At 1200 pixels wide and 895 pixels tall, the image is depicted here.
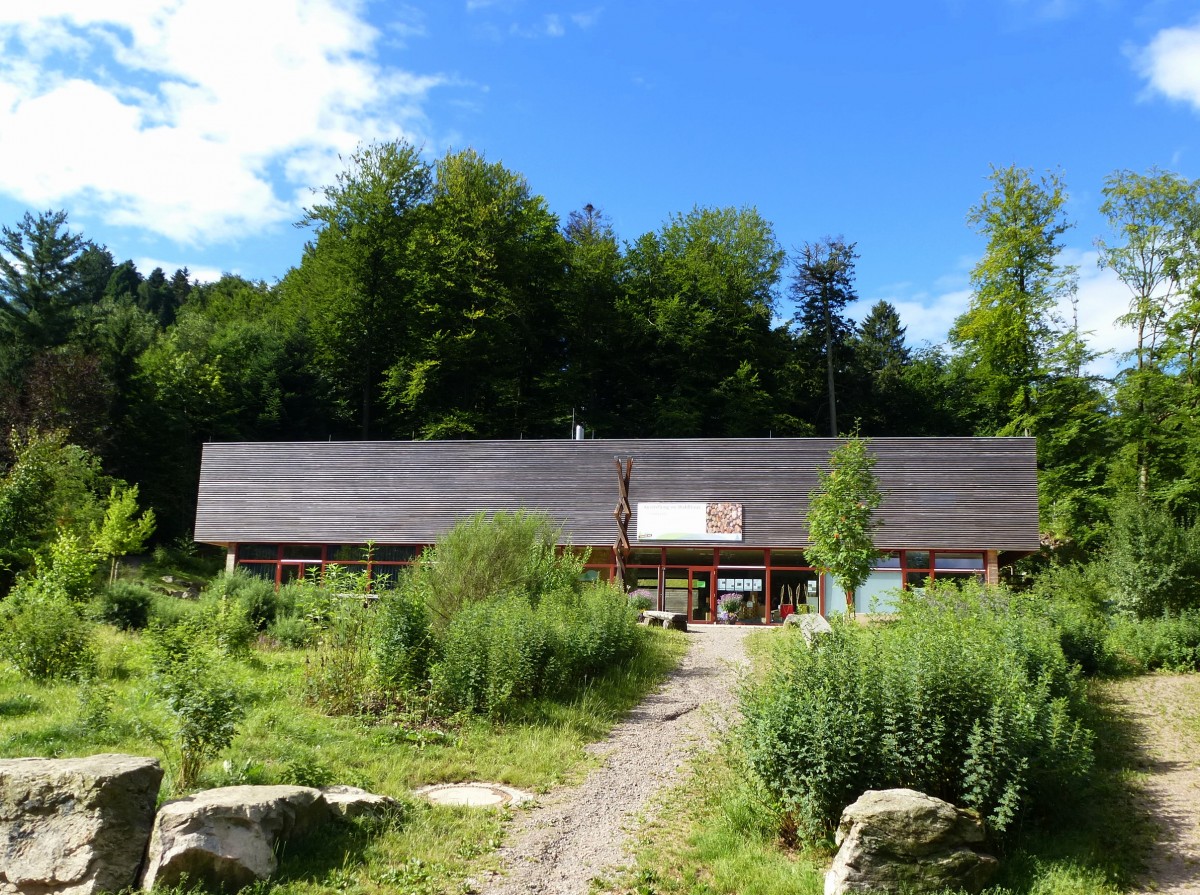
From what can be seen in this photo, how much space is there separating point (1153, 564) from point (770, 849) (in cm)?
1387

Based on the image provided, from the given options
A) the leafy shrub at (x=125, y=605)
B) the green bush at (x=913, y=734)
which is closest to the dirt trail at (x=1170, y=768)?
the green bush at (x=913, y=734)

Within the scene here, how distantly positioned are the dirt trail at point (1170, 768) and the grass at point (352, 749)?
4871 mm

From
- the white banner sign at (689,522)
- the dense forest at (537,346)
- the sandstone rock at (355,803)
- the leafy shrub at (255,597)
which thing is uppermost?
the dense forest at (537,346)

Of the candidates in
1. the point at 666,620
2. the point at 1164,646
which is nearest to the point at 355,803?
the point at 666,620

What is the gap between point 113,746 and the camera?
27.6 feet

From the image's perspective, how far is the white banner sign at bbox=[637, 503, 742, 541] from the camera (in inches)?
1057

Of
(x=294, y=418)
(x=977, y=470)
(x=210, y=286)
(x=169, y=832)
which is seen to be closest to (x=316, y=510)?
(x=294, y=418)

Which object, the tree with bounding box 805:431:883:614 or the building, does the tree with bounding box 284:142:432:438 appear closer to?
the building

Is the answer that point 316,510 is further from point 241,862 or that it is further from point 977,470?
point 241,862

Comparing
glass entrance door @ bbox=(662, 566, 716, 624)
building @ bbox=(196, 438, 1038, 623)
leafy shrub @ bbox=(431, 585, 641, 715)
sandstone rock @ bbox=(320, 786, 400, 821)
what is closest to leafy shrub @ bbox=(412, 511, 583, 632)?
leafy shrub @ bbox=(431, 585, 641, 715)

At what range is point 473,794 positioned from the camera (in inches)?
320

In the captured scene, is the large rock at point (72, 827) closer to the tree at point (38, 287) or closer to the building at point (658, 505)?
the building at point (658, 505)

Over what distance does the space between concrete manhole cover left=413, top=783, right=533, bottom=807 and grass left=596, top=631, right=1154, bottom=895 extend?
1228mm

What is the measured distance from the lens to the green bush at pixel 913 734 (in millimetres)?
6992
